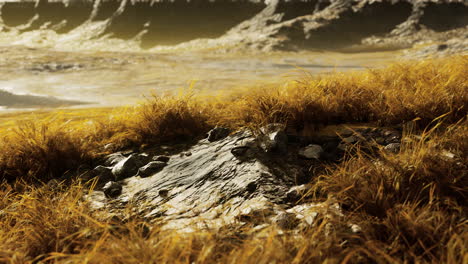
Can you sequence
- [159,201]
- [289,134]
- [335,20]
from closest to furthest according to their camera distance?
[159,201] < [289,134] < [335,20]

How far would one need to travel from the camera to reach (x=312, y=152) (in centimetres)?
212

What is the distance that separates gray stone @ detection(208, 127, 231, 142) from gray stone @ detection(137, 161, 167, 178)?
0.39 m

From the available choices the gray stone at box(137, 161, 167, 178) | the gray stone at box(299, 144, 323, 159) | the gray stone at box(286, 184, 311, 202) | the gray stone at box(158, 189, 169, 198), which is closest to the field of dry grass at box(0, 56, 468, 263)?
the gray stone at box(286, 184, 311, 202)

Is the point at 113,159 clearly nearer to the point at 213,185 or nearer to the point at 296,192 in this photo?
the point at 213,185

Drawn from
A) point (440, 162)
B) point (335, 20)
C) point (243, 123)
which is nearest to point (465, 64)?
point (440, 162)

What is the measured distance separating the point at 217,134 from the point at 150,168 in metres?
0.50

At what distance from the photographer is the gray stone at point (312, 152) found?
210cm

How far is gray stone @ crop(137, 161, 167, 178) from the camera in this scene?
7.64 feet

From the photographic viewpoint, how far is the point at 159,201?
6.61ft

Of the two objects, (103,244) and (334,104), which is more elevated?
(334,104)

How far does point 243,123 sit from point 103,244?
4.07 ft

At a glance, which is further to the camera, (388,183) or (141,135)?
(141,135)

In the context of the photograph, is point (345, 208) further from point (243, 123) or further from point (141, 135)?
point (141, 135)

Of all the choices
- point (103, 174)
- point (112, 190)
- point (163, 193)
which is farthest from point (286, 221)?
point (103, 174)
